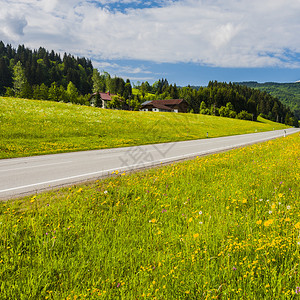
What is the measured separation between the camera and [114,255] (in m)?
3.14

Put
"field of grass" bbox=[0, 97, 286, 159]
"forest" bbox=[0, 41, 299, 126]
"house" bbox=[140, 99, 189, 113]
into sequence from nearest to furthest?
"field of grass" bbox=[0, 97, 286, 159] → "forest" bbox=[0, 41, 299, 126] → "house" bbox=[140, 99, 189, 113]

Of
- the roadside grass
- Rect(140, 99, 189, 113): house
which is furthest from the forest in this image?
the roadside grass

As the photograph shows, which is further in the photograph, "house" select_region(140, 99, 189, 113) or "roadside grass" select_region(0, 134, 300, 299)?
"house" select_region(140, 99, 189, 113)

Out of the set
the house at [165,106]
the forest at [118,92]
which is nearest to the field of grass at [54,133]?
the forest at [118,92]

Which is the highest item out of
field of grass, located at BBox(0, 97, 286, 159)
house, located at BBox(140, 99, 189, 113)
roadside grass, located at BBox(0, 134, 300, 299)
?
house, located at BBox(140, 99, 189, 113)

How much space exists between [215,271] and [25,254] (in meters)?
2.83

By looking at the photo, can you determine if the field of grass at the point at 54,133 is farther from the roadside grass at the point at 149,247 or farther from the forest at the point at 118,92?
the forest at the point at 118,92

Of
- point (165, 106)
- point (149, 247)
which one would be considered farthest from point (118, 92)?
point (149, 247)

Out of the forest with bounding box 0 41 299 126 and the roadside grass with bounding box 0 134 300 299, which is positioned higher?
the forest with bounding box 0 41 299 126

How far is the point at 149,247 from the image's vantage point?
11.0 ft

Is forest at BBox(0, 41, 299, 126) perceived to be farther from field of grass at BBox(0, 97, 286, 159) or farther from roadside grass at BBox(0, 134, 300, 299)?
roadside grass at BBox(0, 134, 300, 299)


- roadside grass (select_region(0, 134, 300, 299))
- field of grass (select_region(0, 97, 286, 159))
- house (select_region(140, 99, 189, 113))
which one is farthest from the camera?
house (select_region(140, 99, 189, 113))

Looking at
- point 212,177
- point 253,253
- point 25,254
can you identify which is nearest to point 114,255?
point 25,254

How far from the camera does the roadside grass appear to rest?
2.49 meters
